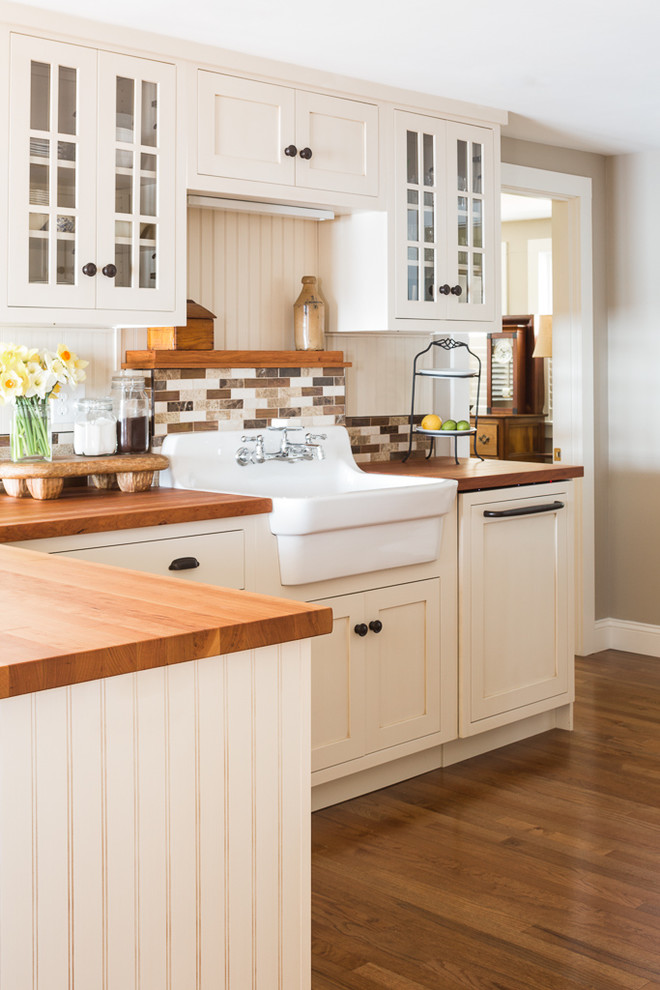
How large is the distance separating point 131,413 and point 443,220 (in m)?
1.36

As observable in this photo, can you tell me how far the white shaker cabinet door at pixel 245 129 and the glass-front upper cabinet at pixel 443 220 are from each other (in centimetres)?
49

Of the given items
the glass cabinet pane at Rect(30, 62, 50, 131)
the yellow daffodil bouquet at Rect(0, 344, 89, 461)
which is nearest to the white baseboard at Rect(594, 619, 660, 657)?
the yellow daffodil bouquet at Rect(0, 344, 89, 461)

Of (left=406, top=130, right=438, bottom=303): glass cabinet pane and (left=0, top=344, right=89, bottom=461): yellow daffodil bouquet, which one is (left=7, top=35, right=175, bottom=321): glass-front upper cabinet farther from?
(left=406, top=130, right=438, bottom=303): glass cabinet pane

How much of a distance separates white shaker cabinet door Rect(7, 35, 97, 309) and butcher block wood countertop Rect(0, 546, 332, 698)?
4.02 ft

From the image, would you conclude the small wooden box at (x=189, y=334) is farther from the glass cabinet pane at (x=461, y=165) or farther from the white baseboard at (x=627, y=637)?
the white baseboard at (x=627, y=637)

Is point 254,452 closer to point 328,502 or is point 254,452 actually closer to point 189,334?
point 189,334

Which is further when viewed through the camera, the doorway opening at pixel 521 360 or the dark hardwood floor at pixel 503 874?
the doorway opening at pixel 521 360

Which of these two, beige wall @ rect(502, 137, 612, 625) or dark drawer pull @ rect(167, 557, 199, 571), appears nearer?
dark drawer pull @ rect(167, 557, 199, 571)

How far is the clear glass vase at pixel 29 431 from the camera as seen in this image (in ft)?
9.52

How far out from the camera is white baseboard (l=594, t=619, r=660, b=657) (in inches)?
192

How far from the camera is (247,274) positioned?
143 inches

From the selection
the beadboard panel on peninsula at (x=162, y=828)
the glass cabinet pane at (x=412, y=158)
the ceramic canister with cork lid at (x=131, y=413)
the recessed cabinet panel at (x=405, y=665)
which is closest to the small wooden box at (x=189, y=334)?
the ceramic canister with cork lid at (x=131, y=413)

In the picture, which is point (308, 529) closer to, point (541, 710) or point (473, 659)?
point (473, 659)

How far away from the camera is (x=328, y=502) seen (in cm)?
283
